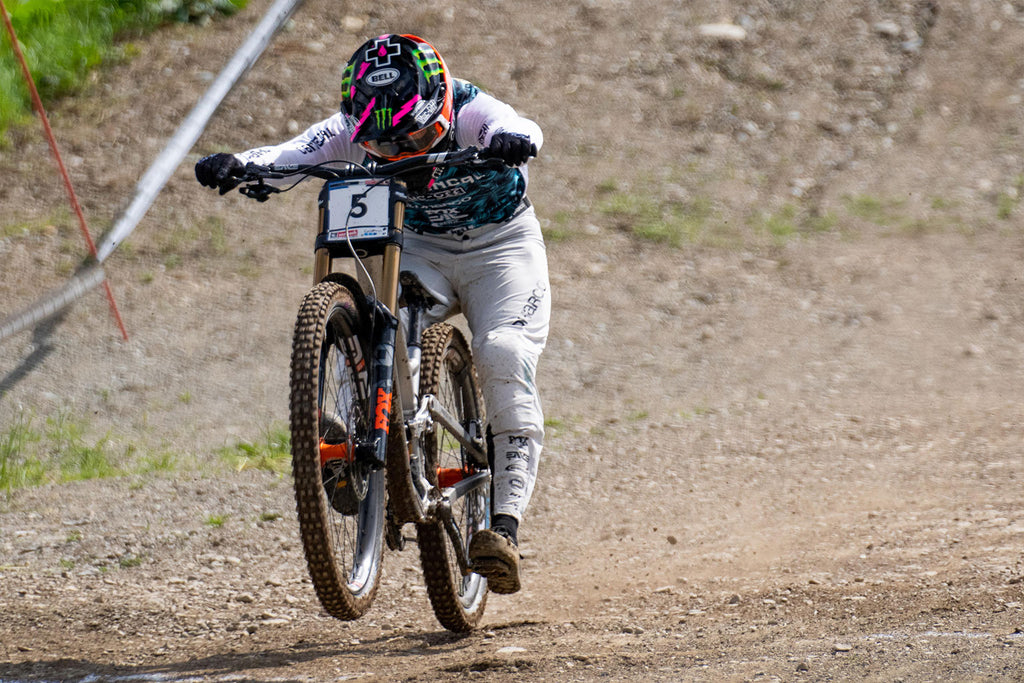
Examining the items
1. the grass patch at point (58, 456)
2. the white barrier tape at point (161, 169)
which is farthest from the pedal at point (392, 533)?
the white barrier tape at point (161, 169)

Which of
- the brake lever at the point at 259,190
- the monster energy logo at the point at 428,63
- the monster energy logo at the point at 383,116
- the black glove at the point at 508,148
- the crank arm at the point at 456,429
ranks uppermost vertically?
the monster energy logo at the point at 428,63

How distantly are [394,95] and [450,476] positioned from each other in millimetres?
1637

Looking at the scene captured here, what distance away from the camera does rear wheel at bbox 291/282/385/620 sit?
364cm

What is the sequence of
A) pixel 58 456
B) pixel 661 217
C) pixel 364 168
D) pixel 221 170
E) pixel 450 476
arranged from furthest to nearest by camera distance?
pixel 661 217, pixel 58 456, pixel 450 476, pixel 221 170, pixel 364 168

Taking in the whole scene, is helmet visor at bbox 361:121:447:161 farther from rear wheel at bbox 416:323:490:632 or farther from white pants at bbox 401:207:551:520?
rear wheel at bbox 416:323:490:632

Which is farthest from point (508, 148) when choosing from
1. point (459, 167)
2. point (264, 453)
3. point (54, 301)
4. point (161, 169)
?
point (161, 169)

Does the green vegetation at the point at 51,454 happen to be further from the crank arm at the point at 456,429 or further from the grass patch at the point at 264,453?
the crank arm at the point at 456,429

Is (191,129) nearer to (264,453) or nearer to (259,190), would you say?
(264,453)

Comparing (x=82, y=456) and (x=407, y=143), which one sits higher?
(x=407, y=143)

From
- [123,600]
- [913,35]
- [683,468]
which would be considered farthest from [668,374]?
[913,35]

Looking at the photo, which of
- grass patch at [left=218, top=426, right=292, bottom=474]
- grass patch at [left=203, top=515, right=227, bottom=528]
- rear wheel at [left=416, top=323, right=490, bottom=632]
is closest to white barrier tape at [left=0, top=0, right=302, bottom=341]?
grass patch at [left=218, top=426, right=292, bottom=474]

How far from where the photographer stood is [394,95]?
432 centimetres

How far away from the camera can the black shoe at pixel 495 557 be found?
4438 mm

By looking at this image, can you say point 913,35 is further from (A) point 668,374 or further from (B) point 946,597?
(B) point 946,597
